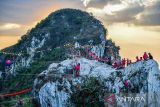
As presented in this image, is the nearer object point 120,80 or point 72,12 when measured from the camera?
point 120,80

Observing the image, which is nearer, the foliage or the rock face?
the rock face

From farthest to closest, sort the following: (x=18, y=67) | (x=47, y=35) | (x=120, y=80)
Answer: (x=47, y=35) → (x=18, y=67) → (x=120, y=80)

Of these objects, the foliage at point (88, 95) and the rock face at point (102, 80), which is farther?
the foliage at point (88, 95)

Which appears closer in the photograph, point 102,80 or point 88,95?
point 88,95

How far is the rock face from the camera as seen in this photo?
1809 inches

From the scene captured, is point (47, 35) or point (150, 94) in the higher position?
point (47, 35)

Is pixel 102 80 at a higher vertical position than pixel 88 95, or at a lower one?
higher

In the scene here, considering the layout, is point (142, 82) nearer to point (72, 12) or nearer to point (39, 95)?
point (39, 95)

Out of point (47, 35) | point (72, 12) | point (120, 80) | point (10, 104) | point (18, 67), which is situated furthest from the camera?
point (72, 12)

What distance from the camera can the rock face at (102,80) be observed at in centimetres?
4594

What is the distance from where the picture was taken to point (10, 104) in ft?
197

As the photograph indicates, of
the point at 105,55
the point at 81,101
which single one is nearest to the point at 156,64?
the point at 81,101

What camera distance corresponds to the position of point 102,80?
4881 centimetres

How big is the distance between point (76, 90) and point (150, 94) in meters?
8.65
